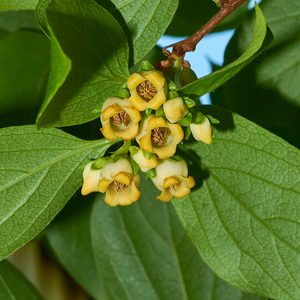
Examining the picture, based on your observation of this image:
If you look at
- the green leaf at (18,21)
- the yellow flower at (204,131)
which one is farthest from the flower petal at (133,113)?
the green leaf at (18,21)

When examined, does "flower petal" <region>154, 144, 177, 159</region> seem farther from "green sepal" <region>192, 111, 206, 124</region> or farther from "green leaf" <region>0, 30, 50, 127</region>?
"green leaf" <region>0, 30, 50, 127</region>

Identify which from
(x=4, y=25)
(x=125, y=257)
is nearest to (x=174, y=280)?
(x=125, y=257)

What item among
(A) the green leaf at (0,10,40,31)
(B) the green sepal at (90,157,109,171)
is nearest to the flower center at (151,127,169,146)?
(B) the green sepal at (90,157,109,171)

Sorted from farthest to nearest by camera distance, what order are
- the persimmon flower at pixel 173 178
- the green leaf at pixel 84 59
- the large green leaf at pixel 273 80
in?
1. the large green leaf at pixel 273 80
2. the persimmon flower at pixel 173 178
3. the green leaf at pixel 84 59

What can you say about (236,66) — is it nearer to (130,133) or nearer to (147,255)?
(130,133)

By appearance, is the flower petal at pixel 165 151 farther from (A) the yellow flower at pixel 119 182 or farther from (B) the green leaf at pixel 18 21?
(B) the green leaf at pixel 18 21

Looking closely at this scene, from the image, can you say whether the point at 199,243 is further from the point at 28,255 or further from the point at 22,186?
the point at 28,255
